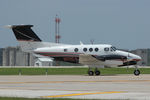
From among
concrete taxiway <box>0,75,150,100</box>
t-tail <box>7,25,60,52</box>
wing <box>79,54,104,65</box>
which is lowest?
concrete taxiway <box>0,75,150,100</box>

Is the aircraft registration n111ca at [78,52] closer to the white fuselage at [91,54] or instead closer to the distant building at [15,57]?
the white fuselage at [91,54]

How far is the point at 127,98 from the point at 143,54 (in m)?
99.0

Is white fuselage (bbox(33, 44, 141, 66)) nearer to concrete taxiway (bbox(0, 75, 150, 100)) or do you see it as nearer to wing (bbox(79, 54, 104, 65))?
wing (bbox(79, 54, 104, 65))

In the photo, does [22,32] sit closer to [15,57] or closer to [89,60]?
[89,60]

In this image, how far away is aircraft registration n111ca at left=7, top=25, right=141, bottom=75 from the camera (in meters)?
41.2

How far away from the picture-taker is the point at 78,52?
41969mm

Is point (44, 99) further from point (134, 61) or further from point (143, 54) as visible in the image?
point (143, 54)

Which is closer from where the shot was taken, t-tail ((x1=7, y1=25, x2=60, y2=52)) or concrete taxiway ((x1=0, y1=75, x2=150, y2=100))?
concrete taxiway ((x1=0, y1=75, x2=150, y2=100))

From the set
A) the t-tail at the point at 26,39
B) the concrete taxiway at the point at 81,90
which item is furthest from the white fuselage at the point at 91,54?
the concrete taxiway at the point at 81,90

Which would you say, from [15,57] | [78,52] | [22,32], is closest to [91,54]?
[78,52]

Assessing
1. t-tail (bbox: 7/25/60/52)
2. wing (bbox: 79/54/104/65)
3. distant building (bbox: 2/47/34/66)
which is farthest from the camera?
distant building (bbox: 2/47/34/66)

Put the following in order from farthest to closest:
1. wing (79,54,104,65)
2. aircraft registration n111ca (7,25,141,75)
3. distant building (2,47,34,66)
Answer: distant building (2,47,34,66), aircraft registration n111ca (7,25,141,75), wing (79,54,104,65)

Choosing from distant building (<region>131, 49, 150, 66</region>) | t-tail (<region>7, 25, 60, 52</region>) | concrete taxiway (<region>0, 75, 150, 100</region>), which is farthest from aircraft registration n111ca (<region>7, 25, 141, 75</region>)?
distant building (<region>131, 49, 150, 66</region>)

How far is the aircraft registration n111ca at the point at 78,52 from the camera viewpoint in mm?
41156
